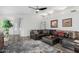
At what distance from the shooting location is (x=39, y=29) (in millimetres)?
2543

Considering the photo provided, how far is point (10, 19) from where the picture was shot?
98.3 inches

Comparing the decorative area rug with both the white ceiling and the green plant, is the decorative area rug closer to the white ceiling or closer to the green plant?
the green plant

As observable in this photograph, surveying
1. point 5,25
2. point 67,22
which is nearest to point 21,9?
point 5,25

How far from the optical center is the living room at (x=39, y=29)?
2490 mm

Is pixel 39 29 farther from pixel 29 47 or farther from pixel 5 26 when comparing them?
pixel 5 26

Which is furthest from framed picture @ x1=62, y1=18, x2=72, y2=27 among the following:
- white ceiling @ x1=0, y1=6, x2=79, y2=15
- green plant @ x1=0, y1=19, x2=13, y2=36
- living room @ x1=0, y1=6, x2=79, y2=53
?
green plant @ x1=0, y1=19, x2=13, y2=36

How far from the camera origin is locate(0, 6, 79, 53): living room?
2.49 m

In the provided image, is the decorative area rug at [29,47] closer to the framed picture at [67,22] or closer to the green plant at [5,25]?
the green plant at [5,25]

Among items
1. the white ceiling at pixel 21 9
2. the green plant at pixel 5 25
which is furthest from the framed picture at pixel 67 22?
the green plant at pixel 5 25

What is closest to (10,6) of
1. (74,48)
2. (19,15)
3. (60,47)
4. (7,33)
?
(19,15)
